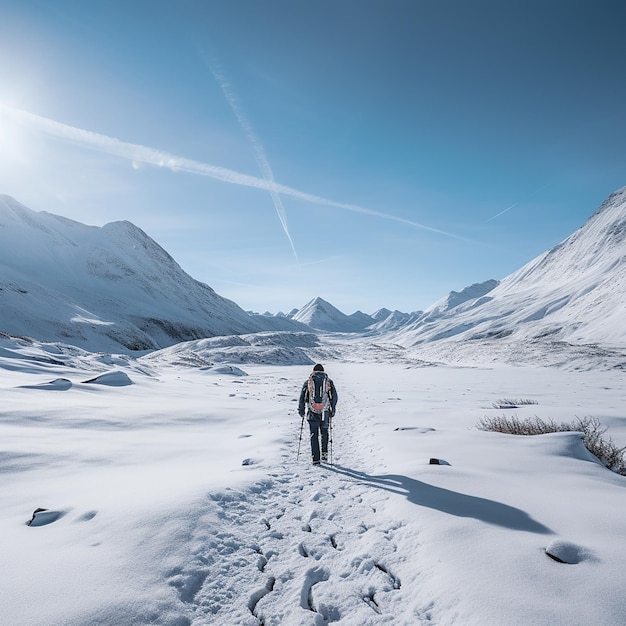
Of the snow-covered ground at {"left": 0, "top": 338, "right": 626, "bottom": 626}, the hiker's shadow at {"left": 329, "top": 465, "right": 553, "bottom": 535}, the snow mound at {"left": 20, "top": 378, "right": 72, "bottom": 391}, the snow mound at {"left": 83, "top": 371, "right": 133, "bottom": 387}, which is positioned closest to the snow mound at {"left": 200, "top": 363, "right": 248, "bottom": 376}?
the snow mound at {"left": 83, "top": 371, "right": 133, "bottom": 387}

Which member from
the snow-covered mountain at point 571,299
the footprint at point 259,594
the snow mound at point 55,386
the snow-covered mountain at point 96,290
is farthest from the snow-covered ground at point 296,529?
the snow-covered mountain at point 571,299

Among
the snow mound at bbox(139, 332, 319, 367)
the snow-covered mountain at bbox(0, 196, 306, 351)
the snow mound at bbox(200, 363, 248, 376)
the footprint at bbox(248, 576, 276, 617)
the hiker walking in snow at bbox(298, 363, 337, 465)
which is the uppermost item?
the snow-covered mountain at bbox(0, 196, 306, 351)

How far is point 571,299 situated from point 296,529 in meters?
141

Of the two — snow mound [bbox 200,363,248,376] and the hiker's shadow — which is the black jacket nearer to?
the hiker's shadow

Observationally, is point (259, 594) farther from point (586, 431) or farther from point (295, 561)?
point (586, 431)

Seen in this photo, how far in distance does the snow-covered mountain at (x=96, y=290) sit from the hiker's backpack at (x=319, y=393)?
59.9m

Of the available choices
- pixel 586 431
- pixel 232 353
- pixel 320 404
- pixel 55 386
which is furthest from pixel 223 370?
pixel 586 431

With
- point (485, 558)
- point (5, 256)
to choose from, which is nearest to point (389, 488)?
point (485, 558)

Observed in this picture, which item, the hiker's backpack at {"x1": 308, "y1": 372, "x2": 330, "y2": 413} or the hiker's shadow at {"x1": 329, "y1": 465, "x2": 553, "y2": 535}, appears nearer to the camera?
the hiker's shadow at {"x1": 329, "y1": 465, "x2": 553, "y2": 535}

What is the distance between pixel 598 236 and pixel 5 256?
216m

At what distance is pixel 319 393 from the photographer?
28.8 ft

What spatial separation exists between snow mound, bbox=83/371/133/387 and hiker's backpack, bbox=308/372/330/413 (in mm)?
11190

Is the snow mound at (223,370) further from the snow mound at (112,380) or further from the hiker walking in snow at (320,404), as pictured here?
the hiker walking in snow at (320,404)

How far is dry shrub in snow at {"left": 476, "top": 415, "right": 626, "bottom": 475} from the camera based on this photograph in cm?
728
